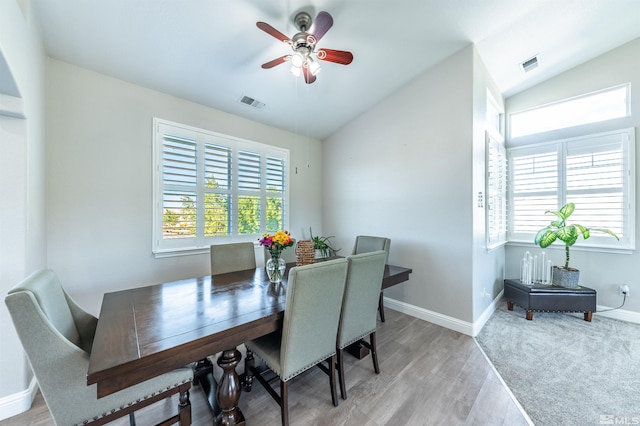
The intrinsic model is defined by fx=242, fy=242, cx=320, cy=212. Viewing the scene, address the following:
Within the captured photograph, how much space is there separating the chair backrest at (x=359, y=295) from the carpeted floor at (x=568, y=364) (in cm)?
126

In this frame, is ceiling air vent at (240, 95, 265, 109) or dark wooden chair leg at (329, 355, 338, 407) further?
ceiling air vent at (240, 95, 265, 109)

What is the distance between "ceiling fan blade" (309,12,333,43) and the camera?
1.76 metres

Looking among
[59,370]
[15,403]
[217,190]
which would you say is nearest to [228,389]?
[59,370]

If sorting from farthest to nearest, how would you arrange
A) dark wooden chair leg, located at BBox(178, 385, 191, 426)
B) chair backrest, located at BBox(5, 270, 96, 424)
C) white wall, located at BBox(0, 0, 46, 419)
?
1. white wall, located at BBox(0, 0, 46, 419)
2. dark wooden chair leg, located at BBox(178, 385, 191, 426)
3. chair backrest, located at BBox(5, 270, 96, 424)

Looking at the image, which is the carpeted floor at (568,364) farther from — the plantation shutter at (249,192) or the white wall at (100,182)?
the white wall at (100,182)

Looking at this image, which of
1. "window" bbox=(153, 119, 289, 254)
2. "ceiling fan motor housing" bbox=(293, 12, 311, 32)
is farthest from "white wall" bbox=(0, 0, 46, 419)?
"ceiling fan motor housing" bbox=(293, 12, 311, 32)

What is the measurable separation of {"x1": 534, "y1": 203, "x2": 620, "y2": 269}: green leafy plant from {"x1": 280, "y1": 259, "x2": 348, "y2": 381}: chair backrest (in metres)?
3.31

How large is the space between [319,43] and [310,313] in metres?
2.59

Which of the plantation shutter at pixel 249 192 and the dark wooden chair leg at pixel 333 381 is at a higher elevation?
the plantation shutter at pixel 249 192

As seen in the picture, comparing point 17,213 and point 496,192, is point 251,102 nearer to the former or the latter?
point 17,213

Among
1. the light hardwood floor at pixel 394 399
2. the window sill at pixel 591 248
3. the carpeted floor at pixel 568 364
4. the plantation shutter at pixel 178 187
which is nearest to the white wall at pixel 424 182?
the carpeted floor at pixel 568 364

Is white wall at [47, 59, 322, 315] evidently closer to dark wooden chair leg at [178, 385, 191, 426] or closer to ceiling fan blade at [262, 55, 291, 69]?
ceiling fan blade at [262, 55, 291, 69]

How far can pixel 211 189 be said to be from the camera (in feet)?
10.5

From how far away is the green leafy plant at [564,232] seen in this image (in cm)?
310
